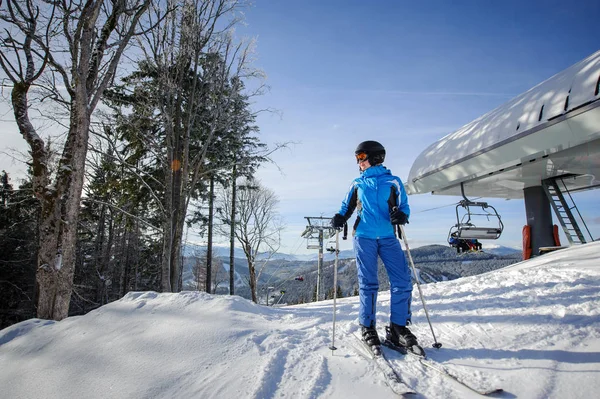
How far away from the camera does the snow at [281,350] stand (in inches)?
80.9

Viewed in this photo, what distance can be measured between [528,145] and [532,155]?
0.28 metres

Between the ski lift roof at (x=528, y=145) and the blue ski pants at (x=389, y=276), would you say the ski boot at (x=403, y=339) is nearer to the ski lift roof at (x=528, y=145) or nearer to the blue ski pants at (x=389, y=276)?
the blue ski pants at (x=389, y=276)

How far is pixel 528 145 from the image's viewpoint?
6094mm

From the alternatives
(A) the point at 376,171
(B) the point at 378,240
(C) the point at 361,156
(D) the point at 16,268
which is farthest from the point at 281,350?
(D) the point at 16,268

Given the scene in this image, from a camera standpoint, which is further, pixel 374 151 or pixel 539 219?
pixel 539 219

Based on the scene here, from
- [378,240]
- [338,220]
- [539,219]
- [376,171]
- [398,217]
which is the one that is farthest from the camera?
[539,219]

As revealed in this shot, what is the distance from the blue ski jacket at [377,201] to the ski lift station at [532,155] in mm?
4516

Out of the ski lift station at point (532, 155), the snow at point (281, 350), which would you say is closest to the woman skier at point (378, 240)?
the snow at point (281, 350)

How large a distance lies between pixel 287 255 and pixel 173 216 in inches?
490

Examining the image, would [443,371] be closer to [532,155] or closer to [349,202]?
[349,202]

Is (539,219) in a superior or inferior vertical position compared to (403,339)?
superior

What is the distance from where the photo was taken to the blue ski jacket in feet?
10.2

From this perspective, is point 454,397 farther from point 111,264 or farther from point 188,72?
point 111,264

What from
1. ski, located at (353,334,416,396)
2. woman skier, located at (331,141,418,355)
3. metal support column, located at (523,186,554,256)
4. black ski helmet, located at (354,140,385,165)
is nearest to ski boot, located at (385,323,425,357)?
woman skier, located at (331,141,418,355)
